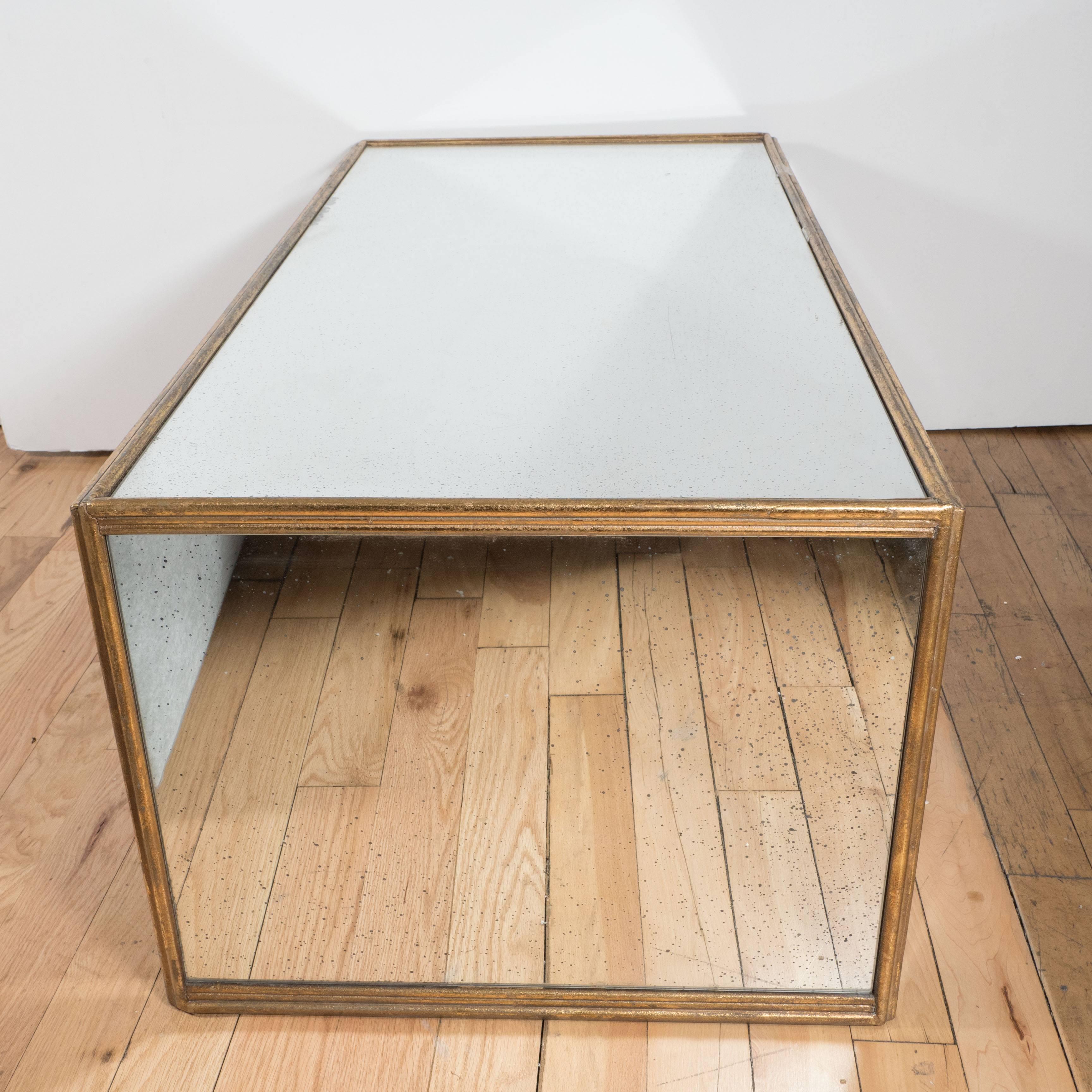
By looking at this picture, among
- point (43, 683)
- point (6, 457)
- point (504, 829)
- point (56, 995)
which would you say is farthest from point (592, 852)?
point (6, 457)

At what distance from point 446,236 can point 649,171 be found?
1.18 ft

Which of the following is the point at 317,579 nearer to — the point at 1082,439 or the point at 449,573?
the point at 449,573

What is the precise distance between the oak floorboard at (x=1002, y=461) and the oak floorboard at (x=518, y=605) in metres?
0.85

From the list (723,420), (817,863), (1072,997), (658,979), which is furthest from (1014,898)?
(723,420)

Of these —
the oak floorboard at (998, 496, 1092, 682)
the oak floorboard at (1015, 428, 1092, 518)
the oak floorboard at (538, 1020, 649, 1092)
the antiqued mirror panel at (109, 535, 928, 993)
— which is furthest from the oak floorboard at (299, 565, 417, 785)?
the oak floorboard at (1015, 428, 1092, 518)

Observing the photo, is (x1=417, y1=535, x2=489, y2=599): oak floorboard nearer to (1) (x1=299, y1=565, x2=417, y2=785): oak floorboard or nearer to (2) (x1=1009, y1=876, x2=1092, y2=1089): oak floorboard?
(1) (x1=299, y1=565, x2=417, y2=785): oak floorboard

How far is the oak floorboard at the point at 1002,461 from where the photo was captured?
175 cm

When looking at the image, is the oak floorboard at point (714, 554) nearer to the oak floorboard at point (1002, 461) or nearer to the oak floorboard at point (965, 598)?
the oak floorboard at point (965, 598)

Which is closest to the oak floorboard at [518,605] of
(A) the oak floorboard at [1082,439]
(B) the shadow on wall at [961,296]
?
(B) the shadow on wall at [961,296]

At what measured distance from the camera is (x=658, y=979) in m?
0.97

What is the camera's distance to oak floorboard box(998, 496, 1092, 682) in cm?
142

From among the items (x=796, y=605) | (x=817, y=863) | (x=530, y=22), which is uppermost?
(x=530, y=22)

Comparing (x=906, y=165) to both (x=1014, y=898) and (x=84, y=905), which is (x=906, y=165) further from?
(x=84, y=905)

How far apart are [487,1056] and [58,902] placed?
478mm
